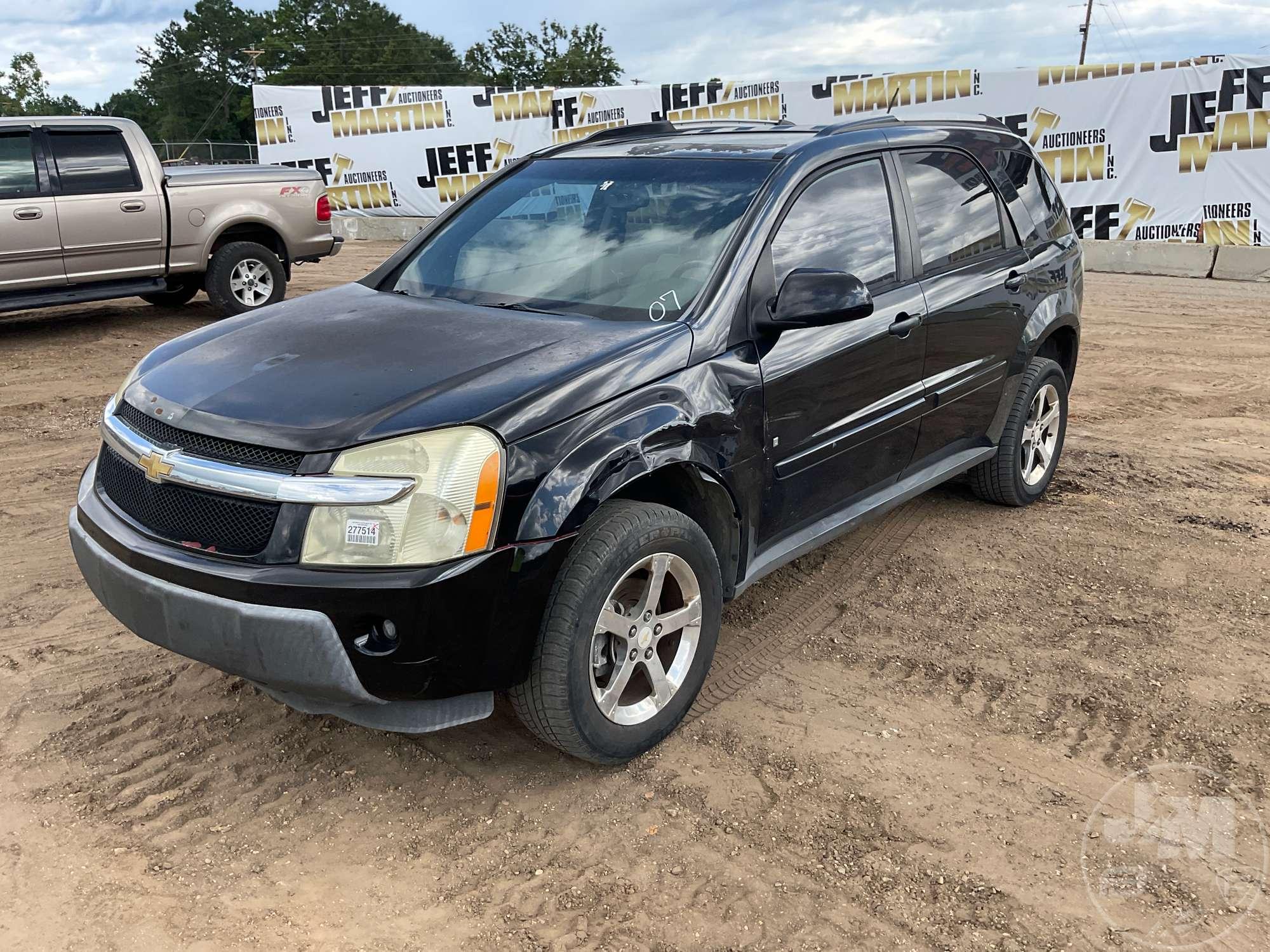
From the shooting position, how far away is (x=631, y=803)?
125 inches

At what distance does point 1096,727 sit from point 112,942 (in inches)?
119

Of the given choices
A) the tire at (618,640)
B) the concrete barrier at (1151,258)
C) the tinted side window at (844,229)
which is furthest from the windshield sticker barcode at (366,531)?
the concrete barrier at (1151,258)

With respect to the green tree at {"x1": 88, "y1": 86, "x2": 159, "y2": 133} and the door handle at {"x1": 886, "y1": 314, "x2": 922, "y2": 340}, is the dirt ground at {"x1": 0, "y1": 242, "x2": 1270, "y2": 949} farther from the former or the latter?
the green tree at {"x1": 88, "y1": 86, "x2": 159, "y2": 133}

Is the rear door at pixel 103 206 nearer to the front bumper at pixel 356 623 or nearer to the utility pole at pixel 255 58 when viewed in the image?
the front bumper at pixel 356 623

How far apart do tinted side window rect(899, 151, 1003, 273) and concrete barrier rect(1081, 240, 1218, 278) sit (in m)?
10.9

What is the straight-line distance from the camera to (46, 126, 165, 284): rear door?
9.41 m

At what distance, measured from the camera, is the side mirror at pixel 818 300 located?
3490 millimetres

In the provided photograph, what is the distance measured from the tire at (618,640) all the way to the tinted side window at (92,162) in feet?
27.7

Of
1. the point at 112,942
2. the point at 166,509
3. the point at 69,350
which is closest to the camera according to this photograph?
the point at 112,942

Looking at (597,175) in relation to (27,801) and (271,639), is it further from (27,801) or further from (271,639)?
(27,801)

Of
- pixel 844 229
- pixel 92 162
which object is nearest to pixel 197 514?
pixel 844 229

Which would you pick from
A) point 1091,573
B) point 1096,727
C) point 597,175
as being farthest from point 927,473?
point 597,175

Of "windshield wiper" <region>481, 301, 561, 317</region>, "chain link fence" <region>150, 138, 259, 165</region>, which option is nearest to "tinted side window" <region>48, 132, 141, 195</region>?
"windshield wiper" <region>481, 301, 561, 317</region>

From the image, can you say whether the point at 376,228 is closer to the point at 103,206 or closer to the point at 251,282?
the point at 251,282
